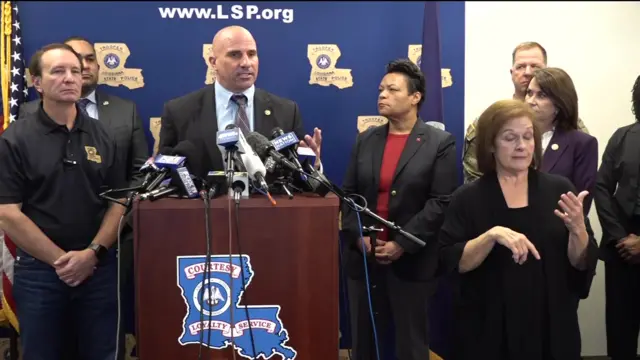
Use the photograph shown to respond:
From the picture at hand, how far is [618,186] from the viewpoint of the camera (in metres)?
2.93

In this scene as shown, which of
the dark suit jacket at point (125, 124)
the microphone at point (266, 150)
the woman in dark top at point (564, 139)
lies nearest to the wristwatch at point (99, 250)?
the dark suit jacket at point (125, 124)

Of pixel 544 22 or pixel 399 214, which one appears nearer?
pixel 399 214

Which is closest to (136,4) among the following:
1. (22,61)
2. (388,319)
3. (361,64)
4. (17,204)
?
(22,61)

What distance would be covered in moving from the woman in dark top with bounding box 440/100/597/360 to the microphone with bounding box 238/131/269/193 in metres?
0.82

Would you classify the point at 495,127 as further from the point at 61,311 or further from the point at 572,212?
the point at 61,311

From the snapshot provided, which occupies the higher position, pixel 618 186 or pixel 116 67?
pixel 116 67

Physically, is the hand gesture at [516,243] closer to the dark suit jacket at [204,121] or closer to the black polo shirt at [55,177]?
the dark suit jacket at [204,121]

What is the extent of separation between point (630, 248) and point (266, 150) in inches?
76.9

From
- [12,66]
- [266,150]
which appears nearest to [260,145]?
[266,150]

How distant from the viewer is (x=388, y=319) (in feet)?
9.29

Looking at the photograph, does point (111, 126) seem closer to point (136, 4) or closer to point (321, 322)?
point (136, 4)

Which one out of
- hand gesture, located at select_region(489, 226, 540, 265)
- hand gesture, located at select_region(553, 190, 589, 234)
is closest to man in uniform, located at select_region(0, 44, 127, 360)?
hand gesture, located at select_region(489, 226, 540, 265)

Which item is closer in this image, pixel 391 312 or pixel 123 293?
pixel 123 293

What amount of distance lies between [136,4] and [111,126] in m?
0.80
